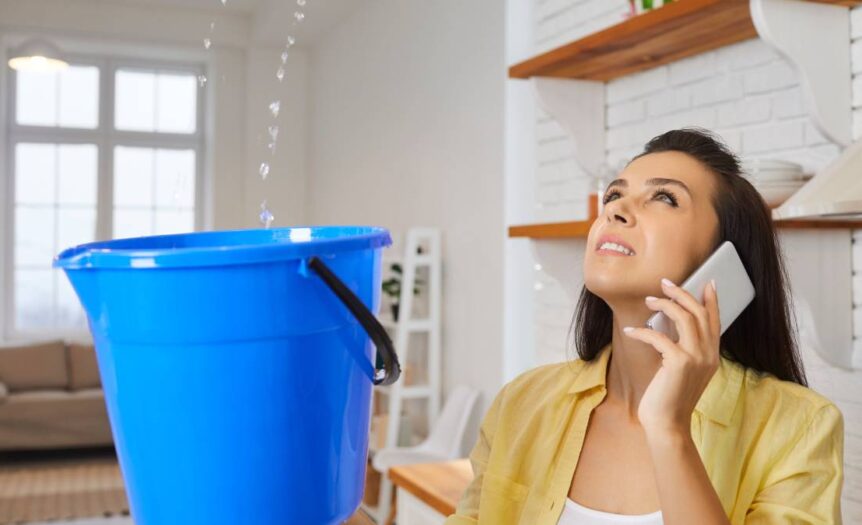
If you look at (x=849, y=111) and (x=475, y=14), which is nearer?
(x=849, y=111)

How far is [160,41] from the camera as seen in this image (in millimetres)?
7008

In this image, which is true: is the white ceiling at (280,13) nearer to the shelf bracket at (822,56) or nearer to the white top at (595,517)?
the shelf bracket at (822,56)

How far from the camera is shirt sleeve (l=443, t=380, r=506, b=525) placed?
1487mm

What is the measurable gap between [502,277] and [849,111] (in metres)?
2.27

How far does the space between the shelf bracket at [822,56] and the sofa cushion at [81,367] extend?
19.3 feet

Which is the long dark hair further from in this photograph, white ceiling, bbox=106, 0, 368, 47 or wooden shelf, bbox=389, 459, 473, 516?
white ceiling, bbox=106, 0, 368, 47

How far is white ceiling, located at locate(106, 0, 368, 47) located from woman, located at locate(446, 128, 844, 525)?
4.64 metres

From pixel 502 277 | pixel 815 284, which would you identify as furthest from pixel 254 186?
pixel 815 284

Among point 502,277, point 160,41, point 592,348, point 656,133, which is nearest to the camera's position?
point 592,348

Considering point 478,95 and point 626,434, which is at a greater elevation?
point 478,95

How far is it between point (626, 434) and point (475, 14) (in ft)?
10.2

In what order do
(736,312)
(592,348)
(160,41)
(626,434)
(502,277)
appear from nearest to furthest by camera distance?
(736,312) < (626,434) < (592,348) < (502,277) < (160,41)

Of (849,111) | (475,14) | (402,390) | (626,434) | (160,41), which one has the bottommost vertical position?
(402,390)

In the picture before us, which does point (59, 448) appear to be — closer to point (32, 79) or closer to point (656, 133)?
point (32, 79)
